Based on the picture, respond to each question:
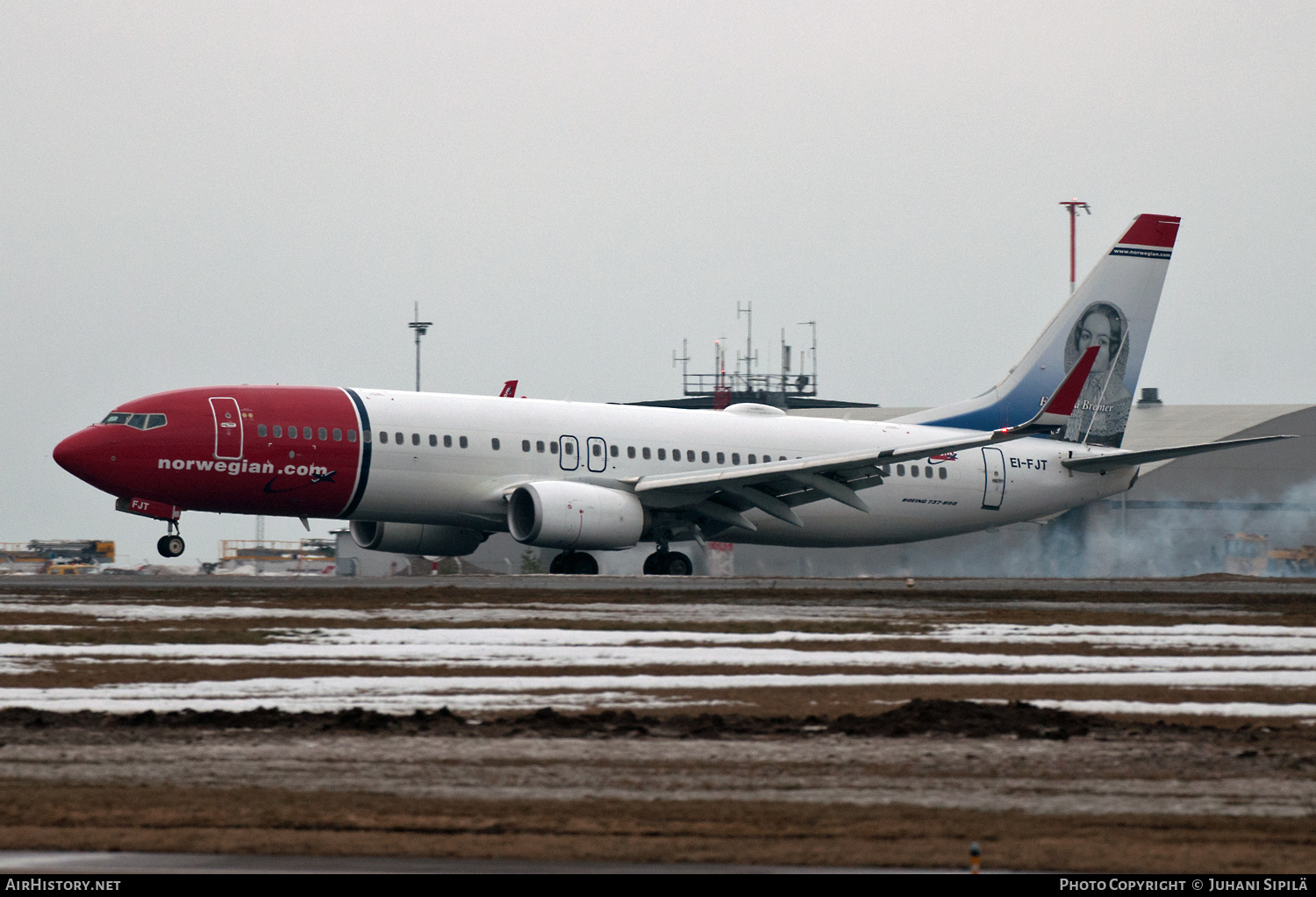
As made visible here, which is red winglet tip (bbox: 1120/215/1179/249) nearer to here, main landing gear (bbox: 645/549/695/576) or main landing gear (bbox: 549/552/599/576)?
main landing gear (bbox: 645/549/695/576)

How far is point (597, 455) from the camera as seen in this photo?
38.6 metres

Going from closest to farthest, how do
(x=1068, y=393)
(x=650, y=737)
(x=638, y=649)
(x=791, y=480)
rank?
(x=650, y=737) < (x=638, y=649) < (x=791, y=480) < (x=1068, y=393)

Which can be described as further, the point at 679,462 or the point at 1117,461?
the point at 1117,461

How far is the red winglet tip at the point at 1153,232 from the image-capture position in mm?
48281

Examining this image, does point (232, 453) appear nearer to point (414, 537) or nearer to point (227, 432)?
point (227, 432)

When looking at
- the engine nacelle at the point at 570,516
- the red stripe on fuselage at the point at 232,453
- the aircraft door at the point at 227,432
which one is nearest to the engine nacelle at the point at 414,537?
the engine nacelle at the point at 570,516

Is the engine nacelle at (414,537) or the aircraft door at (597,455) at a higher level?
the aircraft door at (597,455)

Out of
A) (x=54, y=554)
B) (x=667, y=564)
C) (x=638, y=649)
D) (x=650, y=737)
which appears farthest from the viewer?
(x=54, y=554)

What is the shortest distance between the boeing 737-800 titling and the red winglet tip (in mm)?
1233

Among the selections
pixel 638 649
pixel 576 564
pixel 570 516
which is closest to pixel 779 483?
pixel 576 564

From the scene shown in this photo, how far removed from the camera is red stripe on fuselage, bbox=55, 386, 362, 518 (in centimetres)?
3438

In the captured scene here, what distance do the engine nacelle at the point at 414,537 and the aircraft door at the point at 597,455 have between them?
10.6 feet

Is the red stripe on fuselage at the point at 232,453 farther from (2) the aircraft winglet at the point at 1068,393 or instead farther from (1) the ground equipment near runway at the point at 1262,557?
(1) the ground equipment near runway at the point at 1262,557

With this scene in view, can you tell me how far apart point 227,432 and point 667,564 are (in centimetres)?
1110
